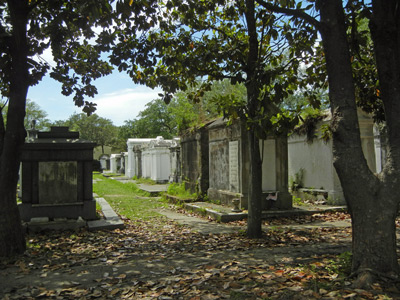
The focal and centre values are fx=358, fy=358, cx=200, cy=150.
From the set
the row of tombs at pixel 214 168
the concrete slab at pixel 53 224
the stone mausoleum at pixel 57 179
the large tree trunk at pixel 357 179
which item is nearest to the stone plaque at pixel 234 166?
the row of tombs at pixel 214 168

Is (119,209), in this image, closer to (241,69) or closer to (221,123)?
(221,123)

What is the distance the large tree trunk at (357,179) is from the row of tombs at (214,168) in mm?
2549

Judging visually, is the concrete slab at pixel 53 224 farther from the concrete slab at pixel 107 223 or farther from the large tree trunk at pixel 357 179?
the large tree trunk at pixel 357 179

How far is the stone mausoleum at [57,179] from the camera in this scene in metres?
8.20

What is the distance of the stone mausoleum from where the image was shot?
323 inches

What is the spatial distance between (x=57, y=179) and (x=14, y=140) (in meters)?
2.75

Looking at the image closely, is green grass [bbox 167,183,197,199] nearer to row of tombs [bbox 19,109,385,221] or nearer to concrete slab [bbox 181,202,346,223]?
row of tombs [bbox 19,109,385,221]

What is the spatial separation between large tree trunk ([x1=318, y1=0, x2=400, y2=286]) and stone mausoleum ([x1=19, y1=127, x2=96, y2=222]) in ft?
20.4

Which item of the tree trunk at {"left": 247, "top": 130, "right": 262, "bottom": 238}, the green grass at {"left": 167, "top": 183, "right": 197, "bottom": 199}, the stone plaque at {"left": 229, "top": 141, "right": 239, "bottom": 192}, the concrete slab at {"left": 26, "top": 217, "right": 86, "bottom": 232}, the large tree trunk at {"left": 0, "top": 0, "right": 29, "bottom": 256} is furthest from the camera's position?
the green grass at {"left": 167, "top": 183, "right": 197, "bottom": 199}

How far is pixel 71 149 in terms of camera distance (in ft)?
27.8

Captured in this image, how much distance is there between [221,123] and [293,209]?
3327mm

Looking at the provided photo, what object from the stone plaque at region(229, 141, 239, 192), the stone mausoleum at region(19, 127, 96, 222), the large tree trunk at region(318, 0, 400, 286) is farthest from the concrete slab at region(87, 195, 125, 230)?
the large tree trunk at region(318, 0, 400, 286)

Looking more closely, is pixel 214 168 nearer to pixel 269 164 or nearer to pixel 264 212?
pixel 269 164

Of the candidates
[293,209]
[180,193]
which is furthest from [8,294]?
[180,193]
